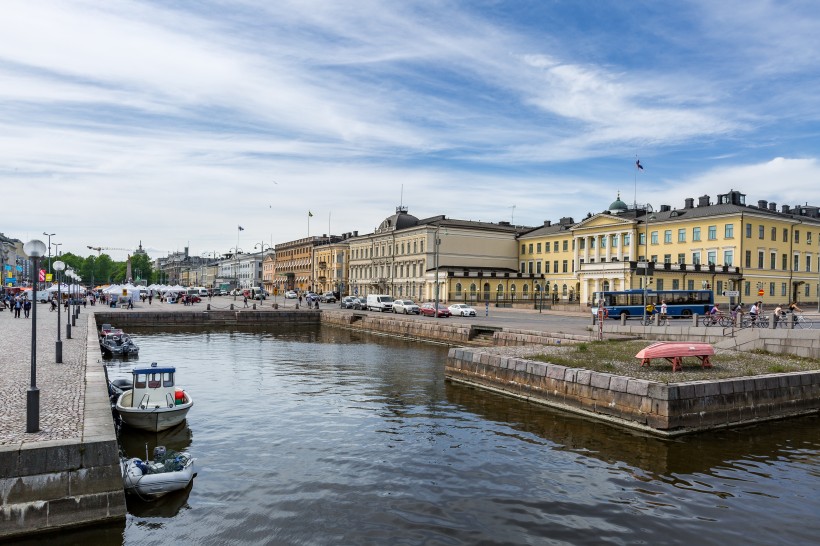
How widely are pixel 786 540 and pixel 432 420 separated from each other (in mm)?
11609

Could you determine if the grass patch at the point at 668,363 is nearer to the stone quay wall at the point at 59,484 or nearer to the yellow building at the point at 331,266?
the stone quay wall at the point at 59,484

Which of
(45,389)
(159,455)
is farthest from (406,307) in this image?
(159,455)

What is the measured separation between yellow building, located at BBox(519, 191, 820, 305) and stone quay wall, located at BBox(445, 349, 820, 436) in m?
42.8

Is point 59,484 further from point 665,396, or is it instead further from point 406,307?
point 406,307

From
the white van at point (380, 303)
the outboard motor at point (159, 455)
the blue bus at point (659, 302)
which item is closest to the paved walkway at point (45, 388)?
the outboard motor at point (159, 455)

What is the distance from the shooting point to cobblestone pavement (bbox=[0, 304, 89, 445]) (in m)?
12.6

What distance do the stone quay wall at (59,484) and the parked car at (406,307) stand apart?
59.9 meters

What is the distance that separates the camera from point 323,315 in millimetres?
74500

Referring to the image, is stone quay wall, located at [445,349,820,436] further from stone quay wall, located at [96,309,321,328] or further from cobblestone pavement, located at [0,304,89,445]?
stone quay wall, located at [96,309,321,328]

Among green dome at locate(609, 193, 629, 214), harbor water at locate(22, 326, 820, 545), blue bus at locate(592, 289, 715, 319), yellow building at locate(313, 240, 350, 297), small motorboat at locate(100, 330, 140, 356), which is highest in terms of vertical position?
green dome at locate(609, 193, 629, 214)

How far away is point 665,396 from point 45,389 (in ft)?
62.8

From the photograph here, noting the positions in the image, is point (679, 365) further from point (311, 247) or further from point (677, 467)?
point (311, 247)

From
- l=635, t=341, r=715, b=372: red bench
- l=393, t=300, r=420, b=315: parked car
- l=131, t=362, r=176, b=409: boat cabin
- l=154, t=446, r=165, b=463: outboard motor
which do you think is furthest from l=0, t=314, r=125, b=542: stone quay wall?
l=393, t=300, r=420, b=315: parked car

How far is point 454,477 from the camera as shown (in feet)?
49.2
